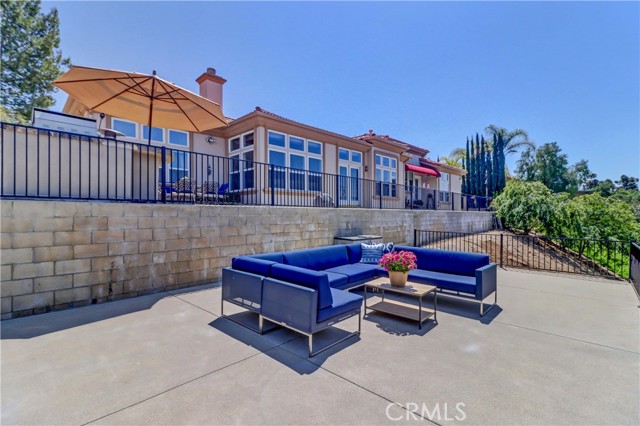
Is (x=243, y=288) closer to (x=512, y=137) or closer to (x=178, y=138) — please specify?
(x=178, y=138)

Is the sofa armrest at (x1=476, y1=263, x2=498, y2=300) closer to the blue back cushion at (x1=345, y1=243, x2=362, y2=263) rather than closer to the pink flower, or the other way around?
the pink flower

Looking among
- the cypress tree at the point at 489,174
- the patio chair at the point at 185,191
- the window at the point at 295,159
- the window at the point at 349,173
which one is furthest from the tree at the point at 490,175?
the patio chair at the point at 185,191

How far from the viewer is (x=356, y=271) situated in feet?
18.0

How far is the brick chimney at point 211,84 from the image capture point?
10578mm

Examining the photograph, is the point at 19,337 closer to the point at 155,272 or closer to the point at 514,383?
the point at 155,272

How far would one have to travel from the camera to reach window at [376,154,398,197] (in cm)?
1420

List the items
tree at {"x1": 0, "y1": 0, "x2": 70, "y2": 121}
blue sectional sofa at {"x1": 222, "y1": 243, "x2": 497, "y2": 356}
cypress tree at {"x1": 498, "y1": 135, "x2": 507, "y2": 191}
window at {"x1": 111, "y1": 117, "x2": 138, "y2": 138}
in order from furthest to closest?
cypress tree at {"x1": 498, "y1": 135, "x2": 507, "y2": 191} → tree at {"x1": 0, "y1": 0, "x2": 70, "y2": 121} → window at {"x1": 111, "y1": 117, "x2": 138, "y2": 138} → blue sectional sofa at {"x1": 222, "y1": 243, "x2": 497, "y2": 356}

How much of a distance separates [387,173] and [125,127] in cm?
1174

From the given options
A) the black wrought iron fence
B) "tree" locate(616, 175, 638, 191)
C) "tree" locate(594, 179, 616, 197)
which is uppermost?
"tree" locate(616, 175, 638, 191)

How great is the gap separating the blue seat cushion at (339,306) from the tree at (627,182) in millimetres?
83126

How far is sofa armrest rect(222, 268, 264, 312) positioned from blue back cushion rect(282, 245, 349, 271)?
1.11 metres

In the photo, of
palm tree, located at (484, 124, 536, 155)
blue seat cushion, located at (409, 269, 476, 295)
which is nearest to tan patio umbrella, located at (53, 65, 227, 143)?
blue seat cushion, located at (409, 269, 476, 295)

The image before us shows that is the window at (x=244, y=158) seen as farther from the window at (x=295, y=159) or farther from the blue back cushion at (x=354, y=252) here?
the blue back cushion at (x=354, y=252)

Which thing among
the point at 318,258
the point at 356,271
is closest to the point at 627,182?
the point at 356,271
